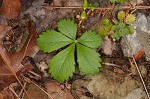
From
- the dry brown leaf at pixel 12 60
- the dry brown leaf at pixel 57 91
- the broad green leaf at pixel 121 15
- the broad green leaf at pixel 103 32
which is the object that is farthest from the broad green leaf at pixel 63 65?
the broad green leaf at pixel 121 15

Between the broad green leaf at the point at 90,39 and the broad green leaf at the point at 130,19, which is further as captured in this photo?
the broad green leaf at the point at 130,19

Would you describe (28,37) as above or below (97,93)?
above

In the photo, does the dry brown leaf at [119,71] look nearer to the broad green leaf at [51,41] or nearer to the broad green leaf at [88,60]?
the broad green leaf at [88,60]

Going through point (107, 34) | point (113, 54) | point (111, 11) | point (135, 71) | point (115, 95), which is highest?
point (111, 11)

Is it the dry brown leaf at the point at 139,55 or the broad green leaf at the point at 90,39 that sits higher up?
the broad green leaf at the point at 90,39

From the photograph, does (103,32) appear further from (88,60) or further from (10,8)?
(10,8)

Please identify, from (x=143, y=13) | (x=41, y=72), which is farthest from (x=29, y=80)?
(x=143, y=13)

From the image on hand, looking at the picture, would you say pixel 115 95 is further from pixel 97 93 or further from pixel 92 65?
pixel 92 65
